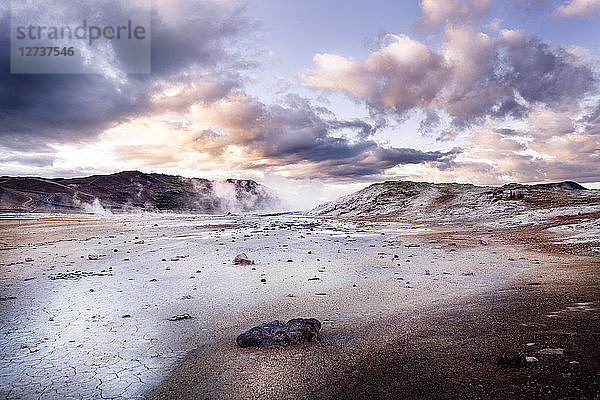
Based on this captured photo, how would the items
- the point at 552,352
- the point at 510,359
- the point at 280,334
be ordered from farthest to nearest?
the point at 280,334 < the point at 552,352 < the point at 510,359

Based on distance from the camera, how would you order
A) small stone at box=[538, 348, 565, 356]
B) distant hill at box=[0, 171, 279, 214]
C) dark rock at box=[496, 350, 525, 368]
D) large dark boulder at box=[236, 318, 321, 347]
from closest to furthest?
dark rock at box=[496, 350, 525, 368], small stone at box=[538, 348, 565, 356], large dark boulder at box=[236, 318, 321, 347], distant hill at box=[0, 171, 279, 214]

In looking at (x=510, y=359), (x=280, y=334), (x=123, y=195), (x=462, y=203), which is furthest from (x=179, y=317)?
(x=123, y=195)

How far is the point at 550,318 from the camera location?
5.39 meters

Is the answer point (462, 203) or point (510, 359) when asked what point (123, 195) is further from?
point (510, 359)

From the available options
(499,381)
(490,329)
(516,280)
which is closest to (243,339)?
(499,381)

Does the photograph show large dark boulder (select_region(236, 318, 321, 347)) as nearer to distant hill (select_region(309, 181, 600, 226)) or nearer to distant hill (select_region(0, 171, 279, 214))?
distant hill (select_region(309, 181, 600, 226))

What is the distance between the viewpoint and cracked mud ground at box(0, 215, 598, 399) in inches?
177

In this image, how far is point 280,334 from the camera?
17.7ft

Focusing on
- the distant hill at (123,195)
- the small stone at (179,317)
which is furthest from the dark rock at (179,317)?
the distant hill at (123,195)

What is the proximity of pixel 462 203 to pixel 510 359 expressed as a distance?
50214 millimetres

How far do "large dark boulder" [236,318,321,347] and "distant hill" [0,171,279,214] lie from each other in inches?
3519

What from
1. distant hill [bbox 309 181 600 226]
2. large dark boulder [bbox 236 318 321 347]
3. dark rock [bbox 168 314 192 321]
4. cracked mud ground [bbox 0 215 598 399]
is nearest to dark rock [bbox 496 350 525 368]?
cracked mud ground [bbox 0 215 598 399]

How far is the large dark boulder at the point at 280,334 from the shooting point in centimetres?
534

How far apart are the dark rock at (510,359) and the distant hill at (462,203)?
29735 mm
